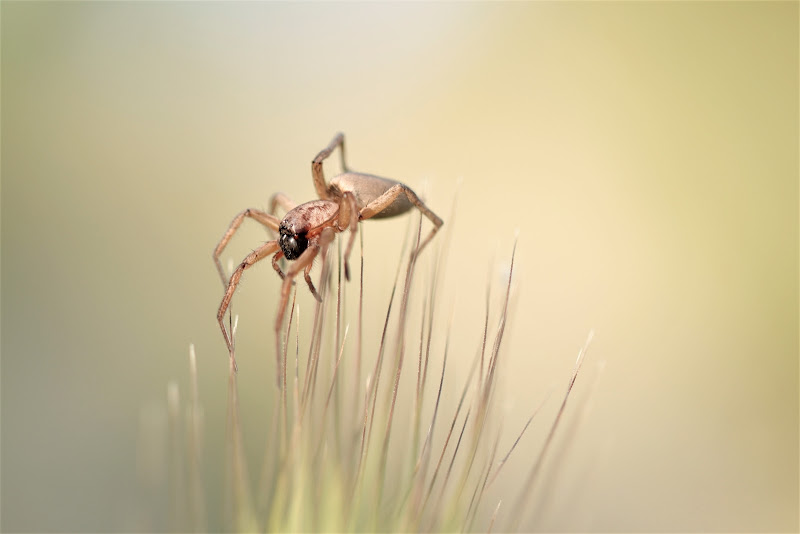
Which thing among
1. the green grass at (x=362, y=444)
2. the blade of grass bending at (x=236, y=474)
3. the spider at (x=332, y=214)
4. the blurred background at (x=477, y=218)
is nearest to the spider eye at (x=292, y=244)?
the spider at (x=332, y=214)

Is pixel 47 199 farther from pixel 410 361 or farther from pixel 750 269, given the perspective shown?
pixel 750 269

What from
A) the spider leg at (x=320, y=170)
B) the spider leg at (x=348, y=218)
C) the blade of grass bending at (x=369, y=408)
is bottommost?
the blade of grass bending at (x=369, y=408)

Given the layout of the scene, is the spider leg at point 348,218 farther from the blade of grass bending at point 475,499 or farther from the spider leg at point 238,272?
the blade of grass bending at point 475,499

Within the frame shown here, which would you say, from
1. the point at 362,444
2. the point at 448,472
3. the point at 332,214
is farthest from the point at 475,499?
the point at 332,214

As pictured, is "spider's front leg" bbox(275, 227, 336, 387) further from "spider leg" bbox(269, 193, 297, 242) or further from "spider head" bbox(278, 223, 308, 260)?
"spider leg" bbox(269, 193, 297, 242)

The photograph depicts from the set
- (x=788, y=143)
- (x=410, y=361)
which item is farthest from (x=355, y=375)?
(x=788, y=143)

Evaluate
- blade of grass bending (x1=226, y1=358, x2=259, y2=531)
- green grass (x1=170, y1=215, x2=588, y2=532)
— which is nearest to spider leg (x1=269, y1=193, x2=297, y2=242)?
green grass (x1=170, y1=215, x2=588, y2=532)
